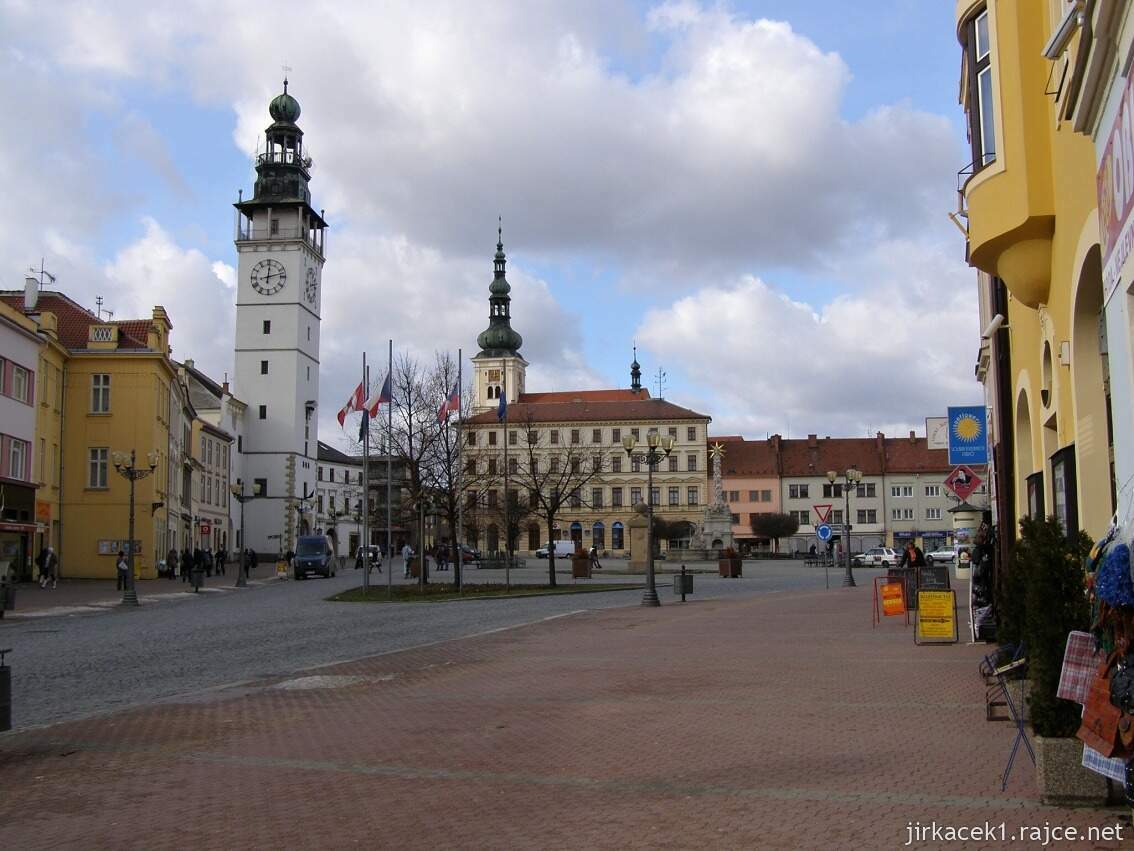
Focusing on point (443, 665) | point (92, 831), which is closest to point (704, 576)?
point (443, 665)

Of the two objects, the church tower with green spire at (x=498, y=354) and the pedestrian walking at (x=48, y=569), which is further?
the church tower with green spire at (x=498, y=354)

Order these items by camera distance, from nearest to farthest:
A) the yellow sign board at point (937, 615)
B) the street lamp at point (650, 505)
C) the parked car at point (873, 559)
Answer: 1. the yellow sign board at point (937, 615)
2. the street lamp at point (650, 505)
3. the parked car at point (873, 559)

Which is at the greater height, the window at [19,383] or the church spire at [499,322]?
the church spire at [499,322]

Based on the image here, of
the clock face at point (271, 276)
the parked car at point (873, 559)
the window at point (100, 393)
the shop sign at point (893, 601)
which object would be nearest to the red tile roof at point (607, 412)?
the clock face at point (271, 276)

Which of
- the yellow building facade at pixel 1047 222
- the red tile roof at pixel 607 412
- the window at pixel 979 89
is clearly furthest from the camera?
the red tile roof at pixel 607 412

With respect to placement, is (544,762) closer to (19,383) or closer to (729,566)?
(19,383)

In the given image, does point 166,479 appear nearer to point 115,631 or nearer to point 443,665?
point 115,631

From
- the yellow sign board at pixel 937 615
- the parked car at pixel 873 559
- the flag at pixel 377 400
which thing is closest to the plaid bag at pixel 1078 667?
the yellow sign board at pixel 937 615

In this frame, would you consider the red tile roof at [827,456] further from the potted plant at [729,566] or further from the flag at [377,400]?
the flag at [377,400]

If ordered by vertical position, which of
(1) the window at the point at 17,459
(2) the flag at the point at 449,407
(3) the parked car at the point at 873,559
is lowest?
(3) the parked car at the point at 873,559

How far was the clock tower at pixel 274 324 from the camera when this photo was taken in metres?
97.1

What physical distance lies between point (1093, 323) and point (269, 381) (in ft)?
301

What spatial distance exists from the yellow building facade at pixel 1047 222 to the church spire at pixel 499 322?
137 m

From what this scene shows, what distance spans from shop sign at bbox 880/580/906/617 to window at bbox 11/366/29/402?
37346 millimetres
